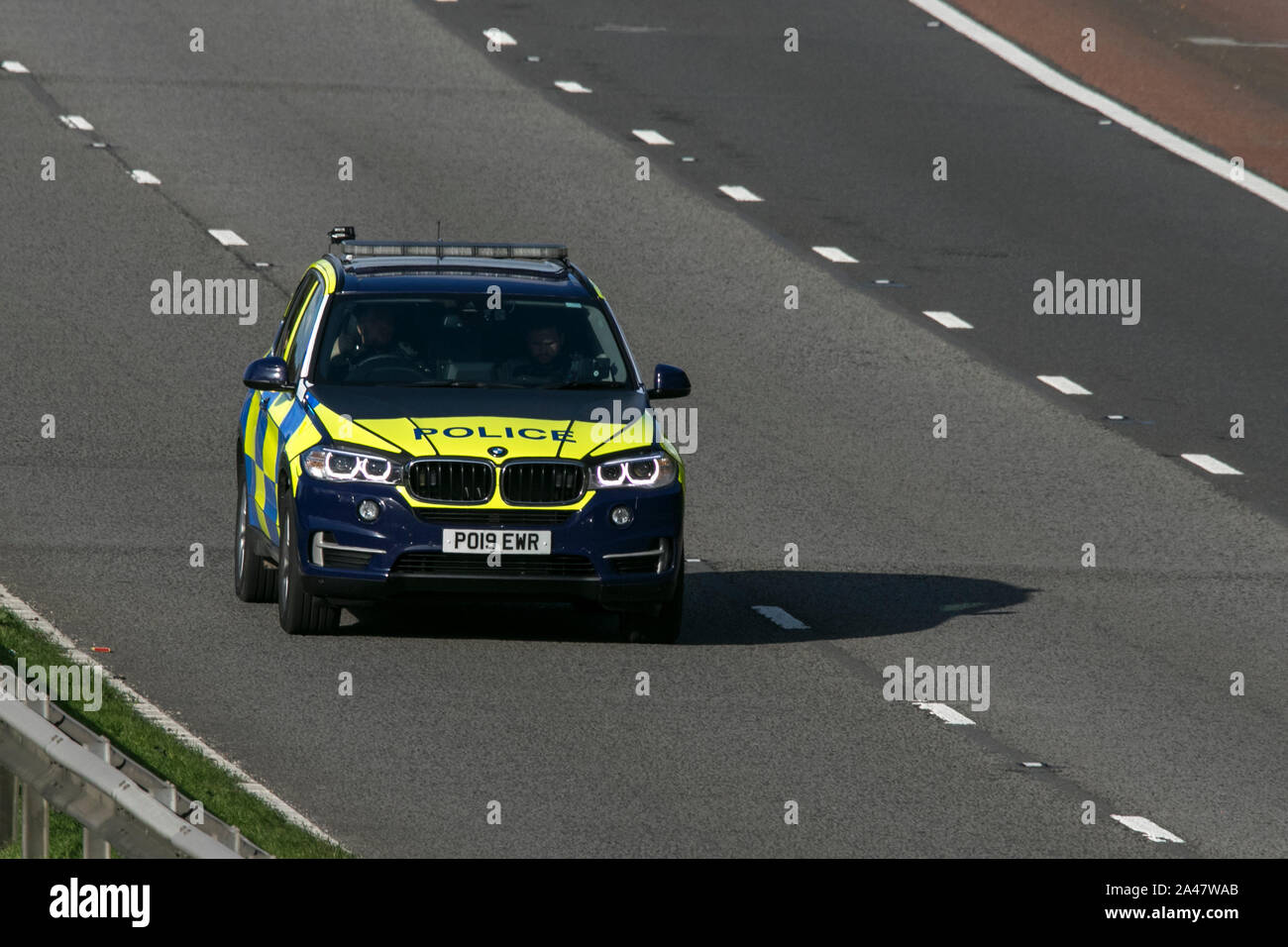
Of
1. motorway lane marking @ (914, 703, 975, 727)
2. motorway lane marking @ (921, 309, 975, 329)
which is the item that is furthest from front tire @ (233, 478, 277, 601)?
motorway lane marking @ (921, 309, 975, 329)

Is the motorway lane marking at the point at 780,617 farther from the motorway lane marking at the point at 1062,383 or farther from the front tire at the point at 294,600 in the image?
the motorway lane marking at the point at 1062,383

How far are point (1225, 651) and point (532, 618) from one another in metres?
3.74

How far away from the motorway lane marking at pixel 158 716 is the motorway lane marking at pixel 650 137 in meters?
14.9

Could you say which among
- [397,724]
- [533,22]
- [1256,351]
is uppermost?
[533,22]

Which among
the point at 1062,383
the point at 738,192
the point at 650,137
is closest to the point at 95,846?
the point at 1062,383

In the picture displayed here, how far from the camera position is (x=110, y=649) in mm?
13406

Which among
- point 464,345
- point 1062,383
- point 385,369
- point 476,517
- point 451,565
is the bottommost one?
point 451,565

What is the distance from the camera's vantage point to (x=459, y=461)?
44.1 ft

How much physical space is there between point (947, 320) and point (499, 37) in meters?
10.4

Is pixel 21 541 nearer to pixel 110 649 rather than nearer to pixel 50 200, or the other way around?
pixel 110 649

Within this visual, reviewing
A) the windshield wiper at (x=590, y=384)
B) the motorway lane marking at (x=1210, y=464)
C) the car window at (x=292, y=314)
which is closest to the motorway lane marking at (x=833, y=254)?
the motorway lane marking at (x=1210, y=464)

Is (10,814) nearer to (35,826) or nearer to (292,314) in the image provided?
(35,826)

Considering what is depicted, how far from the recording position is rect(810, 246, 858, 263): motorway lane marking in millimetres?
24938
